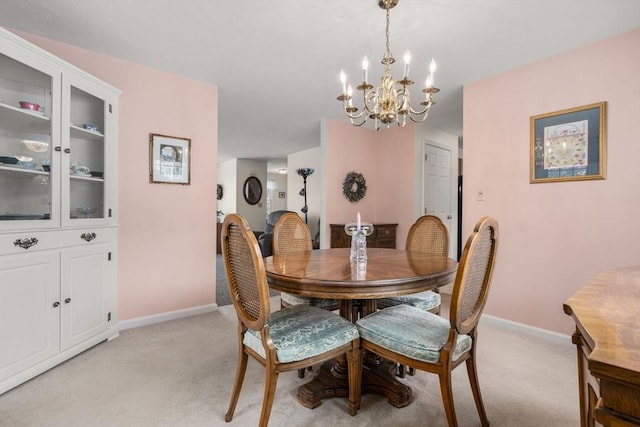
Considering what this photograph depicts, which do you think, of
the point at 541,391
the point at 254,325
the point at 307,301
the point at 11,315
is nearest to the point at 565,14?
the point at 541,391

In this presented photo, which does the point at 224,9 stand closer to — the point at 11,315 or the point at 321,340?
the point at 321,340

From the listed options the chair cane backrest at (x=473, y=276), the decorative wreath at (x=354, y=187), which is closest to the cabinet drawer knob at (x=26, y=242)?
the chair cane backrest at (x=473, y=276)

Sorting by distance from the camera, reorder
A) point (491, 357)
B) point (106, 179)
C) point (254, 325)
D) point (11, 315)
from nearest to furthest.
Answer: point (254, 325) < point (11, 315) < point (491, 357) < point (106, 179)

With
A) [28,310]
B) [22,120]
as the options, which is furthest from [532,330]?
[22,120]

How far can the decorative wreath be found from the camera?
455cm

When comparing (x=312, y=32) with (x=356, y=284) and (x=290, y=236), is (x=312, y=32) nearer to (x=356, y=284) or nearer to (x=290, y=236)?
(x=290, y=236)

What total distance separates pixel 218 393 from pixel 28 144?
78.0 inches

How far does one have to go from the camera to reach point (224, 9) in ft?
6.48

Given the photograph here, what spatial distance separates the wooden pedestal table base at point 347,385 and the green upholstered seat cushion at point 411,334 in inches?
15.8

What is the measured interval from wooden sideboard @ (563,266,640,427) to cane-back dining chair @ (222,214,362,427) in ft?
2.93

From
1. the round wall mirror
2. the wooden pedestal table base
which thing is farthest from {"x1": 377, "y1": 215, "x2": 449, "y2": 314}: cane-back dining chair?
the round wall mirror

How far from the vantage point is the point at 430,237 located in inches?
96.9

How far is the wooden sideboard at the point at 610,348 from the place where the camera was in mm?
498

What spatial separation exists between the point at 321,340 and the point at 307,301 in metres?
0.64
